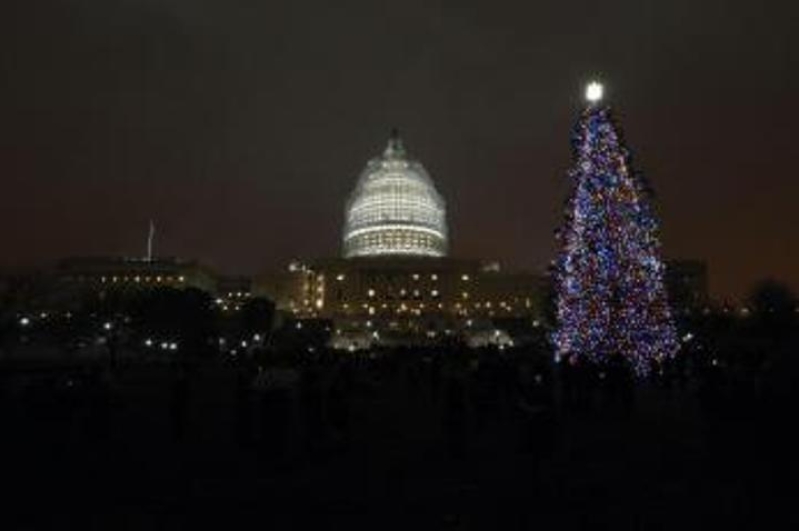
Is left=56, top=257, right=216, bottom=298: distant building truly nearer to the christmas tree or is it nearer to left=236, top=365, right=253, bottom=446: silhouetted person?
the christmas tree

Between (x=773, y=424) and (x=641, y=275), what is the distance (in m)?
20.3

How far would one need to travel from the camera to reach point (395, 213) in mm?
150625

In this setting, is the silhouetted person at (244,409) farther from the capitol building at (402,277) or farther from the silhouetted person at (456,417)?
the capitol building at (402,277)

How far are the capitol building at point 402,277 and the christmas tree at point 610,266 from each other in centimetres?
10535

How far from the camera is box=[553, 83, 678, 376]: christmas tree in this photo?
3459 centimetres

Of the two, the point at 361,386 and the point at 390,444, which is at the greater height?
the point at 361,386

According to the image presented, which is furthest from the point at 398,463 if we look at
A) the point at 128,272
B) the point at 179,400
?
the point at 128,272

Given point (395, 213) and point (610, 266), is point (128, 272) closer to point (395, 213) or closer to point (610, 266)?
point (395, 213)

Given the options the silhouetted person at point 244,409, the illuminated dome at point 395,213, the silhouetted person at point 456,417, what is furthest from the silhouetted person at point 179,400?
the illuminated dome at point 395,213

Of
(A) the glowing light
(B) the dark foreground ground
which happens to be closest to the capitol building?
(A) the glowing light

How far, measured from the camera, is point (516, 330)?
11350 cm

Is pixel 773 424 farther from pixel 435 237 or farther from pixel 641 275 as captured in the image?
pixel 435 237

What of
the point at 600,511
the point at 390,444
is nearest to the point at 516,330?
the point at 390,444

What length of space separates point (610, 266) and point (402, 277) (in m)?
114
